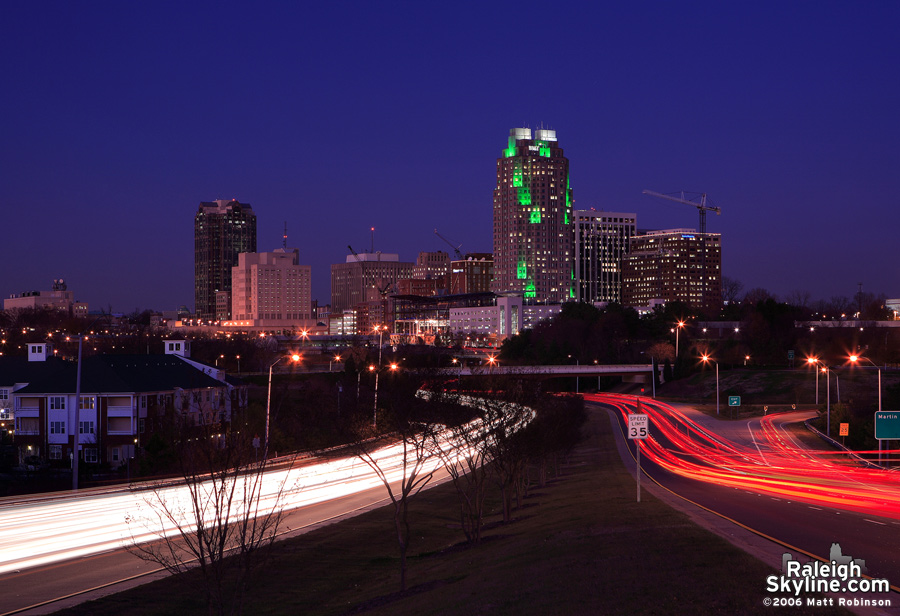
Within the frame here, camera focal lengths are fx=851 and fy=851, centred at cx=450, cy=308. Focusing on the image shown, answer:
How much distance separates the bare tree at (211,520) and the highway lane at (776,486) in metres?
14.1

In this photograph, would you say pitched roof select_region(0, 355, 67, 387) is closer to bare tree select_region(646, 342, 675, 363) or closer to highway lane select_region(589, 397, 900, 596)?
highway lane select_region(589, 397, 900, 596)

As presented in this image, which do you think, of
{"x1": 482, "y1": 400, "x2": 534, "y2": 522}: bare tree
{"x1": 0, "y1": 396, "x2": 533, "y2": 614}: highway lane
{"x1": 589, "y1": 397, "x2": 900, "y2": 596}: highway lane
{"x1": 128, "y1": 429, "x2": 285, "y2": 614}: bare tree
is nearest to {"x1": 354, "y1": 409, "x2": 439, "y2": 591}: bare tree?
{"x1": 0, "y1": 396, "x2": 533, "y2": 614}: highway lane

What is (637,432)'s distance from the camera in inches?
1282

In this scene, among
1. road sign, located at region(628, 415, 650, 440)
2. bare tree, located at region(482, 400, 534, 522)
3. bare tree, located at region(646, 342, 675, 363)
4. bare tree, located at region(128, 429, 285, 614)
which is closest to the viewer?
bare tree, located at region(128, 429, 285, 614)

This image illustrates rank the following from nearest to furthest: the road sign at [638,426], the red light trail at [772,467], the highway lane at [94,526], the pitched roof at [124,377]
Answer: the highway lane at [94,526] → the road sign at [638,426] → the red light trail at [772,467] → the pitched roof at [124,377]

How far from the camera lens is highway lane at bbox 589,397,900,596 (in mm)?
23062

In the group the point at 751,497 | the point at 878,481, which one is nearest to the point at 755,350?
the point at 878,481

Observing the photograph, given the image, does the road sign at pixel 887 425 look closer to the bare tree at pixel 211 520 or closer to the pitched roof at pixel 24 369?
the bare tree at pixel 211 520

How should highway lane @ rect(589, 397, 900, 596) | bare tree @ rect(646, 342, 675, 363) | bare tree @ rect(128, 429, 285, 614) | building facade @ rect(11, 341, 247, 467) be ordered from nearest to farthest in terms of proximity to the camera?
bare tree @ rect(128, 429, 285, 614)
highway lane @ rect(589, 397, 900, 596)
building facade @ rect(11, 341, 247, 467)
bare tree @ rect(646, 342, 675, 363)

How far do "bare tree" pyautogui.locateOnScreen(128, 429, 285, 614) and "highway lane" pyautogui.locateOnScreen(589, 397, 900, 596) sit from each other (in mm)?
14118

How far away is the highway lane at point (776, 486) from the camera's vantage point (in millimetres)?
23062

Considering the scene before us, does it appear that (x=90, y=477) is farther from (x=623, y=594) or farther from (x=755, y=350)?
(x=755, y=350)

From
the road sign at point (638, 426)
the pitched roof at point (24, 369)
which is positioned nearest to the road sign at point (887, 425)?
the road sign at point (638, 426)

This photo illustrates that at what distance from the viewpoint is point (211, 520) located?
26656 millimetres
